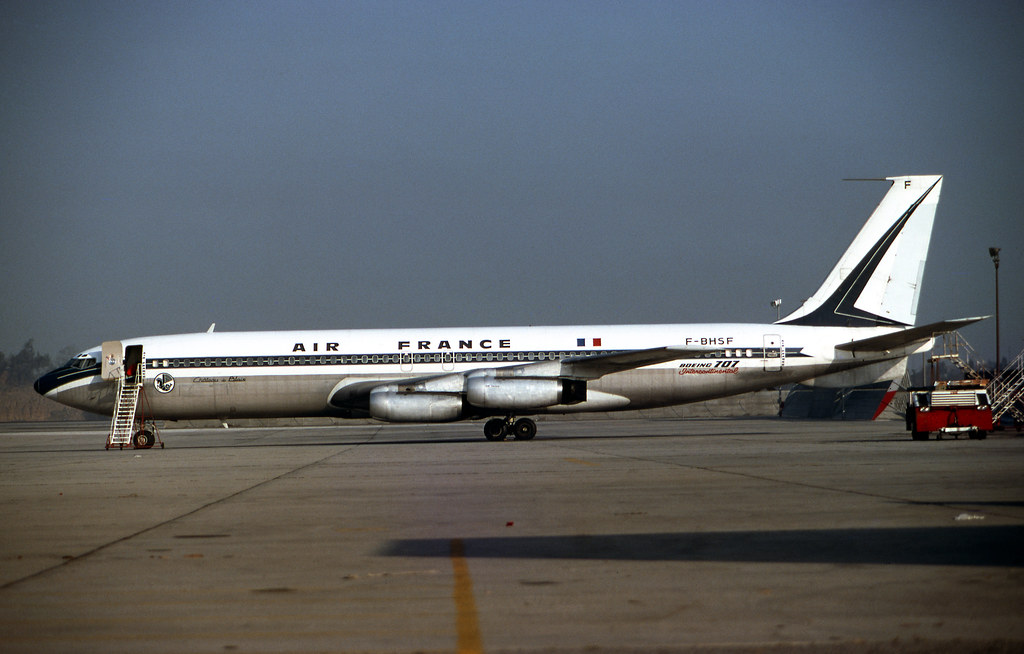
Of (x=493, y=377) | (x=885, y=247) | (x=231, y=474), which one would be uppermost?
(x=885, y=247)

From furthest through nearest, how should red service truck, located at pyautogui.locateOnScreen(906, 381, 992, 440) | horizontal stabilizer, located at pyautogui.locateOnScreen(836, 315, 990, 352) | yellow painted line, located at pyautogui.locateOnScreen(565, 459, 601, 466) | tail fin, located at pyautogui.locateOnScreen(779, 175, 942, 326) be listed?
tail fin, located at pyautogui.locateOnScreen(779, 175, 942, 326) < horizontal stabilizer, located at pyautogui.locateOnScreen(836, 315, 990, 352) < red service truck, located at pyautogui.locateOnScreen(906, 381, 992, 440) < yellow painted line, located at pyautogui.locateOnScreen(565, 459, 601, 466)

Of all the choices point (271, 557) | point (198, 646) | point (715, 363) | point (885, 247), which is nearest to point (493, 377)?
point (715, 363)

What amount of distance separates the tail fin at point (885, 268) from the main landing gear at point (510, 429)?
29.8 ft

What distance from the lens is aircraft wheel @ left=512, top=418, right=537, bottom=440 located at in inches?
1148

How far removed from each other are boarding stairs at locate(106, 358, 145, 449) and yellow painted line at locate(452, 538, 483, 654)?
966 inches

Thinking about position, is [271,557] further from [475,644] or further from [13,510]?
[13,510]

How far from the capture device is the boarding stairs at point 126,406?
29250mm

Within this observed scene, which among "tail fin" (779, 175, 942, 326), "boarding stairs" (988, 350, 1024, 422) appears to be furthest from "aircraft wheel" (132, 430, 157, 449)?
"boarding stairs" (988, 350, 1024, 422)

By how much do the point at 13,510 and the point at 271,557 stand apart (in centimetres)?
575

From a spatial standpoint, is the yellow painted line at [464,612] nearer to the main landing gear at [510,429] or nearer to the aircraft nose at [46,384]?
the main landing gear at [510,429]

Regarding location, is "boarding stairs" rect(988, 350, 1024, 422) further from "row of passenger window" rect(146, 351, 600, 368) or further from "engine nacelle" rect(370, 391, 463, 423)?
"engine nacelle" rect(370, 391, 463, 423)

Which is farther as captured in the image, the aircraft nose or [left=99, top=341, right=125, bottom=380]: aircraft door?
the aircraft nose

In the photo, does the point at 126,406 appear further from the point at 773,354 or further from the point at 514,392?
the point at 773,354

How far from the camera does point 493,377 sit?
92.4 ft
